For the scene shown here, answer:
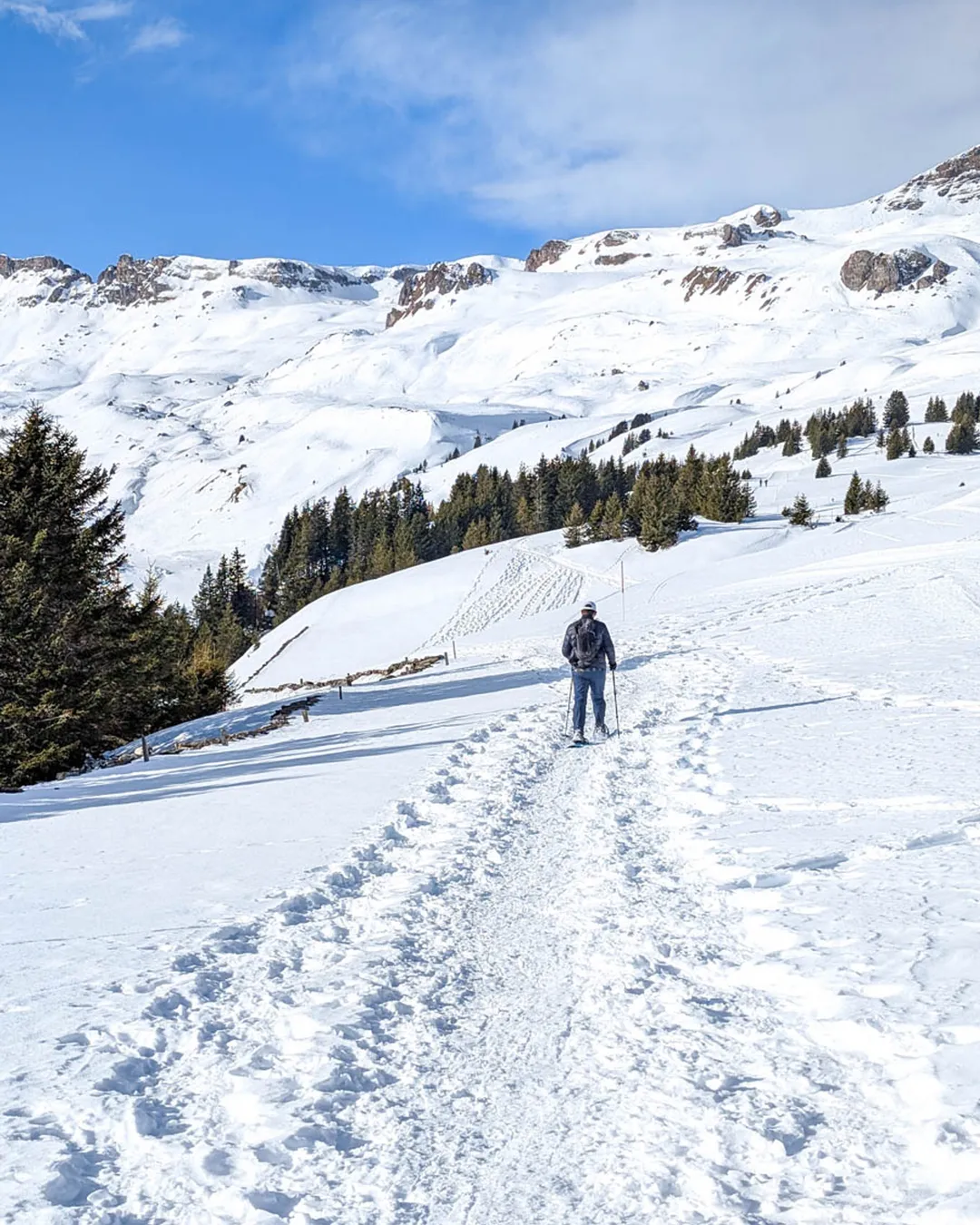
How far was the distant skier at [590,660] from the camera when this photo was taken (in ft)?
46.2

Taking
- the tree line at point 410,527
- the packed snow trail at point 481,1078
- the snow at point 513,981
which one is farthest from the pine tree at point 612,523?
the packed snow trail at point 481,1078

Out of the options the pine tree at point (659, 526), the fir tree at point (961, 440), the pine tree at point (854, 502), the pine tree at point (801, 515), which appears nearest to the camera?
the pine tree at point (659, 526)

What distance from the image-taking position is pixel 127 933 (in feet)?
20.2

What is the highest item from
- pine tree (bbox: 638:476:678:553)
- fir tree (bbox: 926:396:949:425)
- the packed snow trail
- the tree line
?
fir tree (bbox: 926:396:949:425)

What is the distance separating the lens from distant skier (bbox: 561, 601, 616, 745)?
46.2 ft

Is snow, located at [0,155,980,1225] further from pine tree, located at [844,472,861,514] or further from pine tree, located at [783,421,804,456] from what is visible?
pine tree, located at [783,421,804,456]

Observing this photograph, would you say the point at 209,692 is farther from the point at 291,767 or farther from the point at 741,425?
the point at 741,425

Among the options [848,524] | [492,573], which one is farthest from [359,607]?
[848,524]

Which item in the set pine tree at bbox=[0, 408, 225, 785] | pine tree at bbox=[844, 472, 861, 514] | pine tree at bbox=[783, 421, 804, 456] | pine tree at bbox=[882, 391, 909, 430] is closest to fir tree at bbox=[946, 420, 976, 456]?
pine tree at bbox=[783, 421, 804, 456]

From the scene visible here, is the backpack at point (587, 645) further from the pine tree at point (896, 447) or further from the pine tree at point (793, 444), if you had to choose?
the pine tree at point (793, 444)

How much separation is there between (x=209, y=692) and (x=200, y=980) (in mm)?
30356

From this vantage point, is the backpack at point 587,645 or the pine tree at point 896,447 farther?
the pine tree at point 896,447

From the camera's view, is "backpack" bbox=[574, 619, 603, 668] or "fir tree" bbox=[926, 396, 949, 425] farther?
"fir tree" bbox=[926, 396, 949, 425]

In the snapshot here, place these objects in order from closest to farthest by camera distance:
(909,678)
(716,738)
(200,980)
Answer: (200,980) < (716,738) < (909,678)
